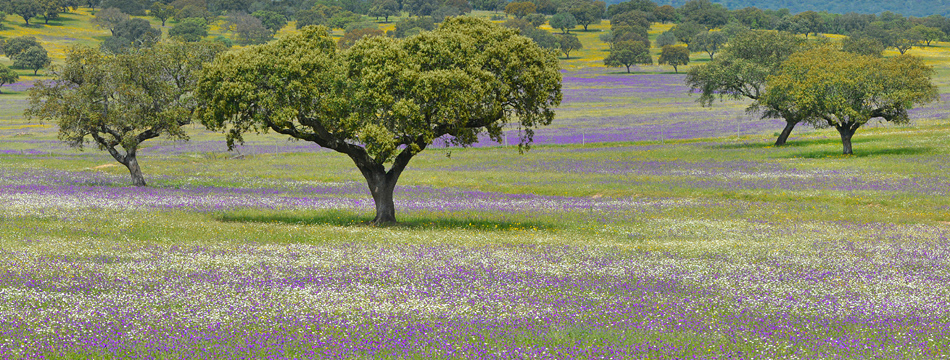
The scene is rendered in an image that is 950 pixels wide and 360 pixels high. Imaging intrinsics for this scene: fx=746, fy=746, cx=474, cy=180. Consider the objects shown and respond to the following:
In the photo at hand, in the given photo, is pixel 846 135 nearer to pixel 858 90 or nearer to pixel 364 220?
pixel 858 90

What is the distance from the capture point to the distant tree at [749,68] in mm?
74438

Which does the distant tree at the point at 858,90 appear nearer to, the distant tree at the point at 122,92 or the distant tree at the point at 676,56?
the distant tree at the point at 122,92

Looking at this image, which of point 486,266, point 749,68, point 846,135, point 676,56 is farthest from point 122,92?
point 676,56

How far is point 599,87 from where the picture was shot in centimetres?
16300

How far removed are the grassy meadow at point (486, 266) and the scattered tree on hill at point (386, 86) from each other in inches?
147

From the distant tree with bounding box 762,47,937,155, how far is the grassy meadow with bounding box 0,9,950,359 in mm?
10096

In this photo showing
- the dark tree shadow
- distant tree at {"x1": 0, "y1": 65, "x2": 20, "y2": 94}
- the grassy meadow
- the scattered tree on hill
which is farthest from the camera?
distant tree at {"x1": 0, "y1": 65, "x2": 20, "y2": 94}

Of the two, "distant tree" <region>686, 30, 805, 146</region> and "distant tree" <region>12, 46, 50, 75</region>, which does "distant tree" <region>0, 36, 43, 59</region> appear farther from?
"distant tree" <region>686, 30, 805, 146</region>

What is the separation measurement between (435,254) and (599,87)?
480ft

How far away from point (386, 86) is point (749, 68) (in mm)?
57789

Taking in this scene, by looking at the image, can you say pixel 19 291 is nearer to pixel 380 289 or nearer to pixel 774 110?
pixel 380 289

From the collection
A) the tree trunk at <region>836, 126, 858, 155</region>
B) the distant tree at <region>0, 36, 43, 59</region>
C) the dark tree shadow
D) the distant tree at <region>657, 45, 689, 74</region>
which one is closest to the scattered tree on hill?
the dark tree shadow

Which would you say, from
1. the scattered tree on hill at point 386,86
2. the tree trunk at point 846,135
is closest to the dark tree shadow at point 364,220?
the scattered tree on hill at point 386,86

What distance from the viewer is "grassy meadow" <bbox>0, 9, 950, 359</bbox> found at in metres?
12.6
